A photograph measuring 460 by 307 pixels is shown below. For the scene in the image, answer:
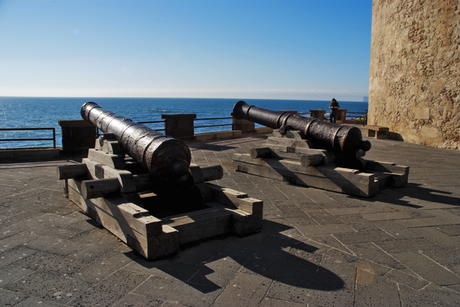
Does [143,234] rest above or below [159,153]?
below

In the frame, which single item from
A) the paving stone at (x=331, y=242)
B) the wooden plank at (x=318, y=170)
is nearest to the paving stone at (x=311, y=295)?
the paving stone at (x=331, y=242)

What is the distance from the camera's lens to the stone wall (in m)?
10.2

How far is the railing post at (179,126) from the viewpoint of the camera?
11.0m

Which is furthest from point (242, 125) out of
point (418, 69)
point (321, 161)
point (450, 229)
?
point (450, 229)

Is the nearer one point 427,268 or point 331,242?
point 427,268

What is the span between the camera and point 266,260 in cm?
304

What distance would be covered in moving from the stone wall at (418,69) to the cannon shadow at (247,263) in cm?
942

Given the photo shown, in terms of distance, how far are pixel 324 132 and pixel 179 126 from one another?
20.2 ft

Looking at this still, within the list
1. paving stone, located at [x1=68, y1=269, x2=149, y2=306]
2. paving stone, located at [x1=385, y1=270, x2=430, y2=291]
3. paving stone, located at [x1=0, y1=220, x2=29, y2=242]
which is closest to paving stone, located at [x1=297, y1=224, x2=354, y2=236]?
paving stone, located at [x1=385, y1=270, x2=430, y2=291]

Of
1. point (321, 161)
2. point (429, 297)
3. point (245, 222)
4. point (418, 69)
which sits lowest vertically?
point (429, 297)

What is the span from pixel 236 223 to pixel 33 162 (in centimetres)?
629

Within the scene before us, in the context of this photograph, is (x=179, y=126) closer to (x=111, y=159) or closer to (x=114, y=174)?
(x=111, y=159)

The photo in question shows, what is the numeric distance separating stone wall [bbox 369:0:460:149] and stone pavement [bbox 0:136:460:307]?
6670 millimetres

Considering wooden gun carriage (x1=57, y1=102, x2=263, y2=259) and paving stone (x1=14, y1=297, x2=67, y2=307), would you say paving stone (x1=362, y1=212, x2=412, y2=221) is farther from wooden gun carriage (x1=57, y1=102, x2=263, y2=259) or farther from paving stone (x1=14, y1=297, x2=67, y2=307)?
paving stone (x1=14, y1=297, x2=67, y2=307)
